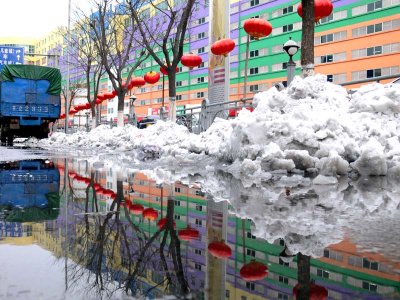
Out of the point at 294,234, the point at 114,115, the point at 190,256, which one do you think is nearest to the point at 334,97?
the point at 294,234

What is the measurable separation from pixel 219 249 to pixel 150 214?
4.39 ft

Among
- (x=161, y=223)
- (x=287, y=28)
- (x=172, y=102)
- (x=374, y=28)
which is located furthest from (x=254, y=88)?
(x=161, y=223)

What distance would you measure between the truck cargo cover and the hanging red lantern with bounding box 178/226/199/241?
2397 cm

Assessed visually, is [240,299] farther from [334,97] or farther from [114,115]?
[114,115]

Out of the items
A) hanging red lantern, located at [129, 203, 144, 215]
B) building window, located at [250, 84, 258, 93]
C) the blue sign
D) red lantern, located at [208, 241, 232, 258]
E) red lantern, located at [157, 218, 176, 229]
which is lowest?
red lantern, located at [208, 241, 232, 258]

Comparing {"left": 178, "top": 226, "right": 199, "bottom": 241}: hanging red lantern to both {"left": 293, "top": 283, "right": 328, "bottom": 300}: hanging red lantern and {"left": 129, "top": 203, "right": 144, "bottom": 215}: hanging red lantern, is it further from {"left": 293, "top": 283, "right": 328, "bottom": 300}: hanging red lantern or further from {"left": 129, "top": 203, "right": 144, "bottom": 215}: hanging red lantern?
{"left": 293, "top": 283, "right": 328, "bottom": 300}: hanging red lantern

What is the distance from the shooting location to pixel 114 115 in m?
91.3

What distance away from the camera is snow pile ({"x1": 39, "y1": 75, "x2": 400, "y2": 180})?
6734 mm

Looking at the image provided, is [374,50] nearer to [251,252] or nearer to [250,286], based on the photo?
[251,252]

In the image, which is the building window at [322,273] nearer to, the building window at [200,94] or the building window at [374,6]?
the building window at [374,6]

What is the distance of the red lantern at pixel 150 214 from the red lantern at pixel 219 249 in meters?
1.00

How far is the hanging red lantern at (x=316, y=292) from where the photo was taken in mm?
1878

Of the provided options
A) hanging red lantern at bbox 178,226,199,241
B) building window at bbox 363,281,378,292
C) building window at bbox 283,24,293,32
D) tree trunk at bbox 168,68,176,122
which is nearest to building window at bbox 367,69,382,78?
building window at bbox 283,24,293,32

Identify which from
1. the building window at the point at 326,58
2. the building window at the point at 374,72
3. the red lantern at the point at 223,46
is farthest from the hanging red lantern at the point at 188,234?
the building window at the point at 326,58
